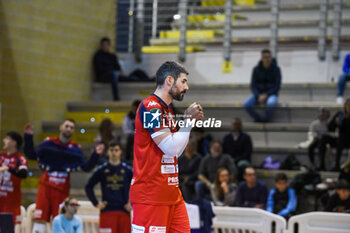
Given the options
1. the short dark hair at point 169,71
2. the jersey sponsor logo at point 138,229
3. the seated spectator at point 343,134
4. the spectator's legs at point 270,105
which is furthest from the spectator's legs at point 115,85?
the jersey sponsor logo at point 138,229

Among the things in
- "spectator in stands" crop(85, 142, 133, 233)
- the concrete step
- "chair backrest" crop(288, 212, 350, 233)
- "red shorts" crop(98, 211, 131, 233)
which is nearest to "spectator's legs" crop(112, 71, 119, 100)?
the concrete step

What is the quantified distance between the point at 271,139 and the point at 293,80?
5.90 feet

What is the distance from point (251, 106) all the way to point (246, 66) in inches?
68.6

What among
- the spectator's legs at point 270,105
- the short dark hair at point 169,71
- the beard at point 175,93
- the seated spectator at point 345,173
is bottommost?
the seated spectator at point 345,173

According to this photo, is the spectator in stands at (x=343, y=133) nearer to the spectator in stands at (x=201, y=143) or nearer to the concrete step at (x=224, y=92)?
the concrete step at (x=224, y=92)

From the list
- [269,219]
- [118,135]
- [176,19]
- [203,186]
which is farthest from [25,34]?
[269,219]

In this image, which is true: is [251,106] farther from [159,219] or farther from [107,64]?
[159,219]

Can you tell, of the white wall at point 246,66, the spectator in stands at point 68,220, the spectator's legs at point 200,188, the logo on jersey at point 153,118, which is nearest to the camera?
the logo on jersey at point 153,118

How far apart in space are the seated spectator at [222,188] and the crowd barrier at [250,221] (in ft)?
4.54

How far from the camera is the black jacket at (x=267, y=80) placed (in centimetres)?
1191

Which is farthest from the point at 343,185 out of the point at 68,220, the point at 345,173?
the point at 68,220

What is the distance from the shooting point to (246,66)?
1356 centimetres

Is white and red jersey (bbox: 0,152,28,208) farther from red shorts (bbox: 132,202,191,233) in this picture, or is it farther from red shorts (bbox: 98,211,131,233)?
red shorts (bbox: 132,202,191,233)

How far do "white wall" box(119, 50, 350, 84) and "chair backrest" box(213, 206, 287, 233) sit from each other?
5.36m
